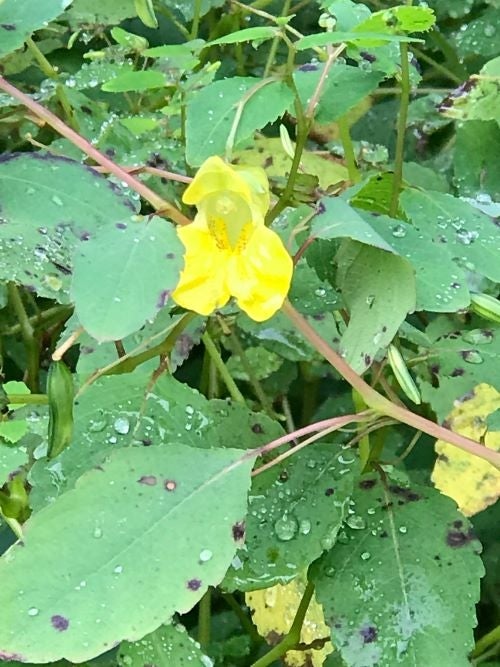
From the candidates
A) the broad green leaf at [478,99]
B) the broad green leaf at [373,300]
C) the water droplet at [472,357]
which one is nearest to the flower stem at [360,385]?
the broad green leaf at [373,300]

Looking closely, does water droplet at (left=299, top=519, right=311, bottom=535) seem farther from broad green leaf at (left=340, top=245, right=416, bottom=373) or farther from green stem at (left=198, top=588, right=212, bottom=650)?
green stem at (left=198, top=588, right=212, bottom=650)

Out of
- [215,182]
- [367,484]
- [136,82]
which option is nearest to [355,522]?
[367,484]

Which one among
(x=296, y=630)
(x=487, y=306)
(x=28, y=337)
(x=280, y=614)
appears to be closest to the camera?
(x=487, y=306)

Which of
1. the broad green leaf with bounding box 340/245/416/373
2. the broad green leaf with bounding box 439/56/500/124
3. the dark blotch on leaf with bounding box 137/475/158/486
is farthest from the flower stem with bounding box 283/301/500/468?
the broad green leaf with bounding box 439/56/500/124

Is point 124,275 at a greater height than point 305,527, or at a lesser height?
greater

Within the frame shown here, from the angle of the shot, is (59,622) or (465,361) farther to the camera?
(465,361)

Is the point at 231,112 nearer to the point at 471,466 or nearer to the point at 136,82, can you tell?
the point at 136,82
